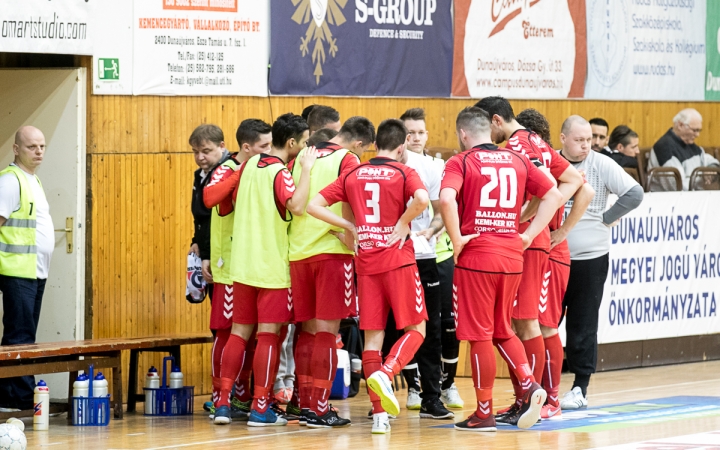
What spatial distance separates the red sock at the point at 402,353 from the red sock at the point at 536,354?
884 millimetres

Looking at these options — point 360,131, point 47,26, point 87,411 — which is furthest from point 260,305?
point 47,26

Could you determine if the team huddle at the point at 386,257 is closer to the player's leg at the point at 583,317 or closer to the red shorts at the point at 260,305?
the red shorts at the point at 260,305

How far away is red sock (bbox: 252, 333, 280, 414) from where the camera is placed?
9344 mm

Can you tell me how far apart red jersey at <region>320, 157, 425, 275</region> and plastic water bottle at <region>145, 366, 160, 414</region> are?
2330 mm

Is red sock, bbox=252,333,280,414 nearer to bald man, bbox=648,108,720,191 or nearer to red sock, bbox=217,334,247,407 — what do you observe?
red sock, bbox=217,334,247,407

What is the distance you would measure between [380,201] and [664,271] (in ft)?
16.6

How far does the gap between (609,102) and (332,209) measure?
7534 mm

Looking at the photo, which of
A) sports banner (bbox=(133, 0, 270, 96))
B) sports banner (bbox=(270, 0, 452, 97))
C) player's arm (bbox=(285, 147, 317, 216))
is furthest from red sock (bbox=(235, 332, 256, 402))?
sports banner (bbox=(270, 0, 452, 97))

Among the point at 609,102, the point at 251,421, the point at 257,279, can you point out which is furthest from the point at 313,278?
the point at 609,102

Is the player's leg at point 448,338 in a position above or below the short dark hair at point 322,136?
below

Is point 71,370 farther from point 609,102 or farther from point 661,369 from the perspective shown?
point 609,102

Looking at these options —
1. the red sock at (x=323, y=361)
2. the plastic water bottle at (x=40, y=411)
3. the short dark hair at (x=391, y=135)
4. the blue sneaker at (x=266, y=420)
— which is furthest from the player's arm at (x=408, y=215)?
the plastic water bottle at (x=40, y=411)

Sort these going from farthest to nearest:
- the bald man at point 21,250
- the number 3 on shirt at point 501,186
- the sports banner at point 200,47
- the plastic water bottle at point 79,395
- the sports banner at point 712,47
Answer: the sports banner at point 712,47 → the sports banner at point 200,47 → the bald man at point 21,250 → the plastic water bottle at point 79,395 → the number 3 on shirt at point 501,186

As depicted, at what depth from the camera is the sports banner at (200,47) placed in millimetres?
11148
